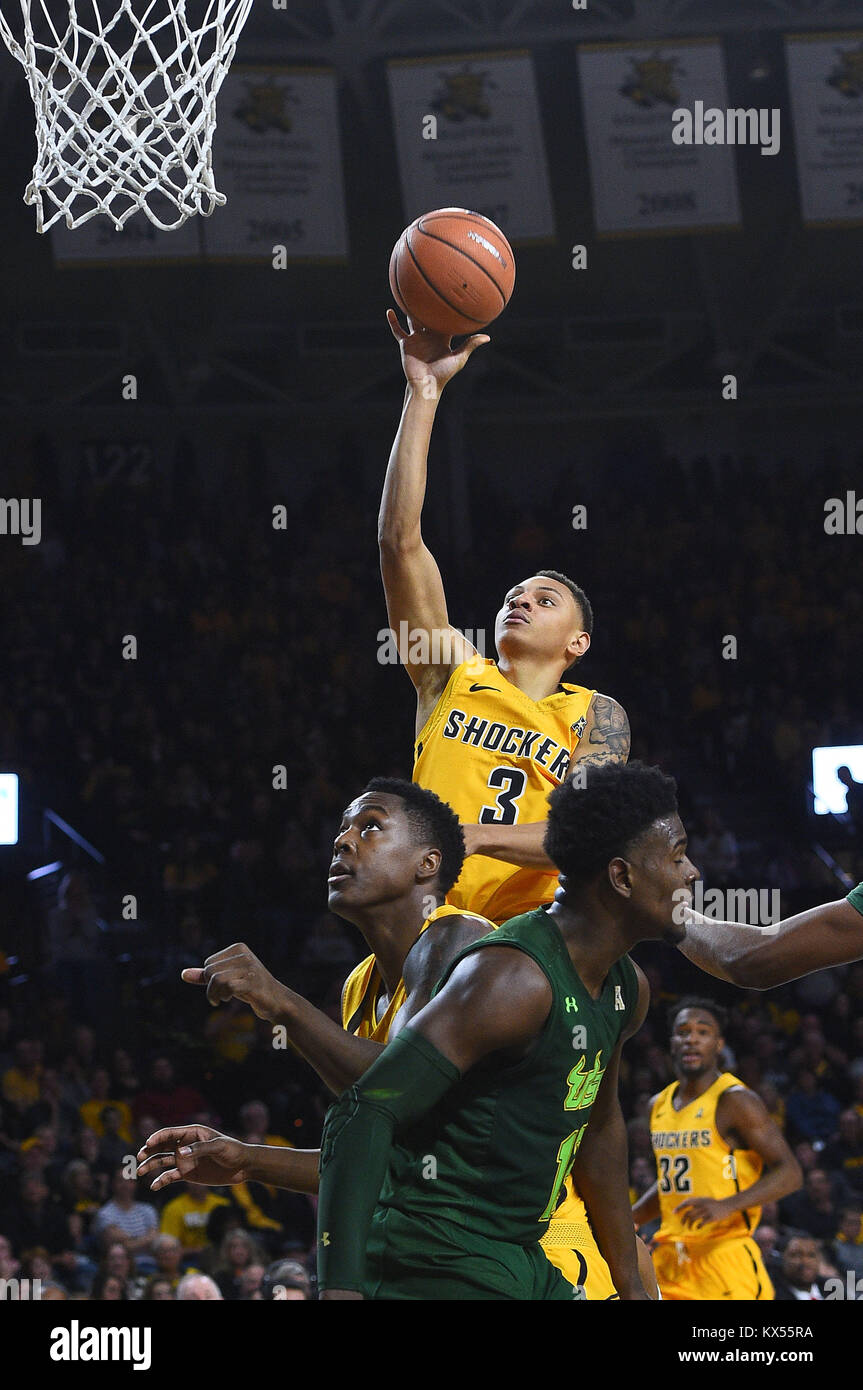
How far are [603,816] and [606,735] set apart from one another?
1.80 metres

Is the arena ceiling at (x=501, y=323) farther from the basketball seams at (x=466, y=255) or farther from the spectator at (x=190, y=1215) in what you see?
the basketball seams at (x=466, y=255)

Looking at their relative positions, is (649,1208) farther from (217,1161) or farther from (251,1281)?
(217,1161)

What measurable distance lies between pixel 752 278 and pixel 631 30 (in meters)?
2.16

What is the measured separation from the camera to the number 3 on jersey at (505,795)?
419 centimetres

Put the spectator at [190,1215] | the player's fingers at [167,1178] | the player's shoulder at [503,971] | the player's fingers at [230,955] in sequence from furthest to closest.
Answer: the spectator at [190,1215]
the player's fingers at [230,955]
the player's fingers at [167,1178]
the player's shoulder at [503,971]

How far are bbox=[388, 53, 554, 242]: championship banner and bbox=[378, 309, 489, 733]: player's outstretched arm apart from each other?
25.8ft

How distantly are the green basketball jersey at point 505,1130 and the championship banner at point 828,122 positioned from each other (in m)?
10.7

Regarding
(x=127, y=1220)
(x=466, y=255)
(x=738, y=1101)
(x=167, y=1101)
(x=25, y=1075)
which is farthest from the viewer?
(x=25, y=1075)

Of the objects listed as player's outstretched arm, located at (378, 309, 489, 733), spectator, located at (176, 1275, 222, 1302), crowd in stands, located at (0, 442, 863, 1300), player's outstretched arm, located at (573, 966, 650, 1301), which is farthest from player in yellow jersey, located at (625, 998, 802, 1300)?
player's outstretched arm, located at (573, 966, 650, 1301)

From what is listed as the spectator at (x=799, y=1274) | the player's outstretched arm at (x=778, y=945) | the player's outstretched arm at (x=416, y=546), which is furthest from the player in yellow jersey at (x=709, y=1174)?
the player's outstretched arm at (x=778, y=945)

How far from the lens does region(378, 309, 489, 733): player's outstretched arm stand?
430 cm

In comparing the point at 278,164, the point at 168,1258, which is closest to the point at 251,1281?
the point at 168,1258

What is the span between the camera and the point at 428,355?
14.7 ft

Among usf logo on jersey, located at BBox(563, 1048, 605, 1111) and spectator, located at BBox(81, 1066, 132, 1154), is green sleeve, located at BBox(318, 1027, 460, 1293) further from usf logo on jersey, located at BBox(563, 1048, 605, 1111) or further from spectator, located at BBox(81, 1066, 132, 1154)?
spectator, located at BBox(81, 1066, 132, 1154)
